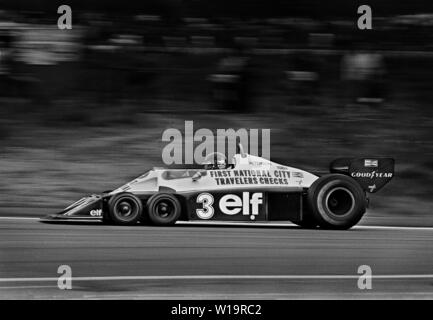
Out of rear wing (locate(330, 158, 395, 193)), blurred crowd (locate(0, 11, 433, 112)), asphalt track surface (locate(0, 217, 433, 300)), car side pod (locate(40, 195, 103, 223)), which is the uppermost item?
blurred crowd (locate(0, 11, 433, 112))

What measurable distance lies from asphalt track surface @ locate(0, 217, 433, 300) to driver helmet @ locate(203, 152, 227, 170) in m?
0.27

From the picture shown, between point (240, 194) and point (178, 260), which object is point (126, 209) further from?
point (240, 194)

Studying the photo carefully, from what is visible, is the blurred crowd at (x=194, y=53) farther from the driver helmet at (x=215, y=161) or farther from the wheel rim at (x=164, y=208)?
the wheel rim at (x=164, y=208)

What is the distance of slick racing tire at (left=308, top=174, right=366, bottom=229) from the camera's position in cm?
338

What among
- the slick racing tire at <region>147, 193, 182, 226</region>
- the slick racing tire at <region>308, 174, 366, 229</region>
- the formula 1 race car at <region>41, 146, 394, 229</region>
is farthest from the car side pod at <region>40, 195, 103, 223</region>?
the slick racing tire at <region>308, 174, 366, 229</region>

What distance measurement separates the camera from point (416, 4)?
135 inches

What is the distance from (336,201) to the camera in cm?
342

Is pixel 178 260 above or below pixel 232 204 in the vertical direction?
below

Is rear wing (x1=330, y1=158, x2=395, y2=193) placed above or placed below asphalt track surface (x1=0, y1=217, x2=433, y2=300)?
above

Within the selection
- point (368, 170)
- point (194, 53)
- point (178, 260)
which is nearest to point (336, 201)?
point (368, 170)

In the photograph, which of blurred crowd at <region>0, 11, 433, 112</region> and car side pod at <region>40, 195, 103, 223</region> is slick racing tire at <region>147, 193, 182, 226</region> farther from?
blurred crowd at <region>0, 11, 433, 112</region>

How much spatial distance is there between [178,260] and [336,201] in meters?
0.79
